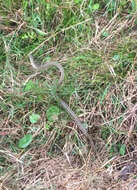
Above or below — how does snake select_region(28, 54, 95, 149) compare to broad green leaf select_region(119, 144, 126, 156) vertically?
above

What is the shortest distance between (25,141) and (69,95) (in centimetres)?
46

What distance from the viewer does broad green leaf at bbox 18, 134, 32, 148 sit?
2689 mm

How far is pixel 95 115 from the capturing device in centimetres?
271

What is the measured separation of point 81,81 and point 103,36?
1.31 ft

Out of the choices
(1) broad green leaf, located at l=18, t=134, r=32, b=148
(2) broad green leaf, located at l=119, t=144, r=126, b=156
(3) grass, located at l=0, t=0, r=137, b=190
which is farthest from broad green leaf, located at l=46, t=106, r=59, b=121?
(2) broad green leaf, located at l=119, t=144, r=126, b=156

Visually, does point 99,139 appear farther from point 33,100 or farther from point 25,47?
point 25,47

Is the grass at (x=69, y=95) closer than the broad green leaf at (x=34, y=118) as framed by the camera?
Yes

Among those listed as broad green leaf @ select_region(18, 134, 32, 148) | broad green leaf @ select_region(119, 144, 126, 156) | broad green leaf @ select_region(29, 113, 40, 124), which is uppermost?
broad green leaf @ select_region(29, 113, 40, 124)

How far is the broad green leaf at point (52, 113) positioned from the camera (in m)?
2.72

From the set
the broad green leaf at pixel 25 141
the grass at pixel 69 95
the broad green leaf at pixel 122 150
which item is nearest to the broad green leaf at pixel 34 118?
the grass at pixel 69 95

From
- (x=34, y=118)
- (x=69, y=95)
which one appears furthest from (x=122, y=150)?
(x=34, y=118)

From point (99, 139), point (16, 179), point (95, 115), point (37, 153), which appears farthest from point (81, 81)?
point (16, 179)

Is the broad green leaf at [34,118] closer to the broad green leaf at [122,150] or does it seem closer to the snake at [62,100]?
the snake at [62,100]

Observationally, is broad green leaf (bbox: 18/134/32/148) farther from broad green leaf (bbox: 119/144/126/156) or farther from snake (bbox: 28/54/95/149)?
broad green leaf (bbox: 119/144/126/156)
